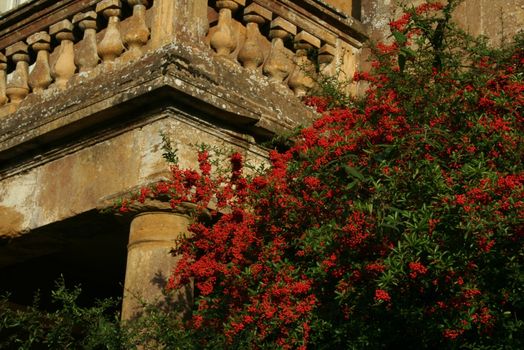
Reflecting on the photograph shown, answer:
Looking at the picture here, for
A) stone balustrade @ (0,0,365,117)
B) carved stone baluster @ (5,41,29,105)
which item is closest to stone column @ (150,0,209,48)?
stone balustrade @ (0,0,365,117)

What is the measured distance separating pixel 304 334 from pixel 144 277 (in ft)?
4.14

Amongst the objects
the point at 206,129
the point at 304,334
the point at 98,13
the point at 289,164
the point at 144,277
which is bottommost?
the point at 304,334

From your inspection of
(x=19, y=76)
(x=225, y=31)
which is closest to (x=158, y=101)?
(x=225, y=31)

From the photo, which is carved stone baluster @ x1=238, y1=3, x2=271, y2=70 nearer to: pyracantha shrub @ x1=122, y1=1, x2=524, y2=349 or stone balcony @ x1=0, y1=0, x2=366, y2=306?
stone balcony @ x1=0, y1=0, x2=366, y2=306

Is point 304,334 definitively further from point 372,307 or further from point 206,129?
point 206,129

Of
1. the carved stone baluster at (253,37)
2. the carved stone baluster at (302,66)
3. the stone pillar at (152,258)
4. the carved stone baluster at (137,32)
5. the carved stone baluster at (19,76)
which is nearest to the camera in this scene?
the stone pillar at (152,258)

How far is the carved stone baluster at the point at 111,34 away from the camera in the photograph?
688 centimetres

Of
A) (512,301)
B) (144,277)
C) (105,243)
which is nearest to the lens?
(512,301)

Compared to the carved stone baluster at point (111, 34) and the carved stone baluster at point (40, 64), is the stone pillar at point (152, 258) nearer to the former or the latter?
the carved stone baluster at point (111, 34)

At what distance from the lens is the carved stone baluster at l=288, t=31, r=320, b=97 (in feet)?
23.6

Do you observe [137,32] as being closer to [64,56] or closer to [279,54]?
[64,56]

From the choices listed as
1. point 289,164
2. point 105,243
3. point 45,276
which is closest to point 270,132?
point 289,164

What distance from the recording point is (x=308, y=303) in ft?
17.4

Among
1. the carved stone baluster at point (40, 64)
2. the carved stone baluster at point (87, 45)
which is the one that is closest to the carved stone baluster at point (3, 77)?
the carved stone baluster at point (40, 64)
